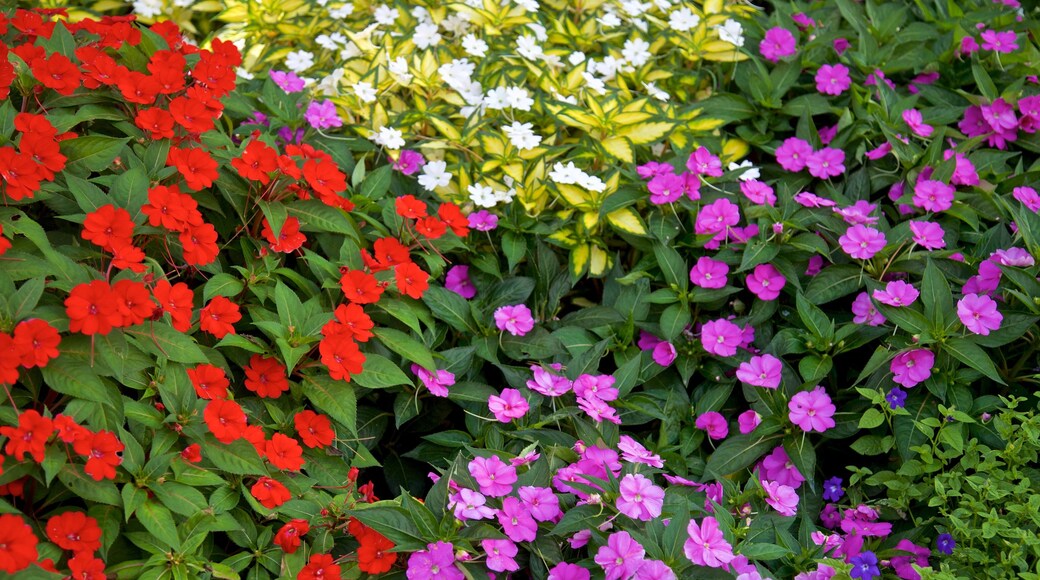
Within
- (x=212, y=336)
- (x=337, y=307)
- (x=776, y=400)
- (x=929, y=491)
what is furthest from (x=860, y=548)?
(x=212, y=336)

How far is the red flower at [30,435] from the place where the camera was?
176cm

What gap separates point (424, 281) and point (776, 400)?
3.14ft

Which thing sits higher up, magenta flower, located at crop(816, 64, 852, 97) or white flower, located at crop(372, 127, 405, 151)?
white flower, located at crop(372, 127, 405, 151)

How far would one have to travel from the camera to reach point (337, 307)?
7.96 feet

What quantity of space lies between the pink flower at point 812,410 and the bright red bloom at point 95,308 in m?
1.58

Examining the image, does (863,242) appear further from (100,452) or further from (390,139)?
(100,452)

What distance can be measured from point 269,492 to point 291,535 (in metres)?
0.10

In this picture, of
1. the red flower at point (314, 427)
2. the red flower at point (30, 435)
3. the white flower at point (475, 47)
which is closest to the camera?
the red flower at point (30, 435)

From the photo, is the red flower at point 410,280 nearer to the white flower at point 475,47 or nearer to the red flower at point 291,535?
the red flower at point 291,535

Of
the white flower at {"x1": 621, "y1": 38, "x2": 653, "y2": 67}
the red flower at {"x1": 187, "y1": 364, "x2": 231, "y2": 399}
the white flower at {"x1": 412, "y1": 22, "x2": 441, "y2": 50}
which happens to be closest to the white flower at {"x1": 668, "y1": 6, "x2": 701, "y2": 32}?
the white flower at {"x1": 621, "y1": 38, "x2": 653, "y2": 67}

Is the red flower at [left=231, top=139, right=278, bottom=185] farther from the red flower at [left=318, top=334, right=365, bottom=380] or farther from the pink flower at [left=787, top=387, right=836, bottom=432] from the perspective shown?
the pink flower at [left=787, top=387, right=836, bottom=432]

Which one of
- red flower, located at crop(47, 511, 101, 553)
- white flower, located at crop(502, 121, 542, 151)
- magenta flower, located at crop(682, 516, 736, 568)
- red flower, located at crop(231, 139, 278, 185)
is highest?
red flower, located at crop(231, 139, 278, 185)

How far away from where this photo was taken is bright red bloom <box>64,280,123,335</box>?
1.81 m

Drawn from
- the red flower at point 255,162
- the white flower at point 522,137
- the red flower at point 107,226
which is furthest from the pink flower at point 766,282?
the red flower at point 107,226
